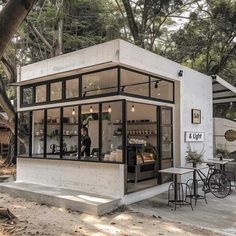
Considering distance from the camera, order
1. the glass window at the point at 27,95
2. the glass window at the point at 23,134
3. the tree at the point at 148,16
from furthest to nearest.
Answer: the tree at the point at 148,16 < the glass window at the point at 23,134 < the glass window at the point at 27,95

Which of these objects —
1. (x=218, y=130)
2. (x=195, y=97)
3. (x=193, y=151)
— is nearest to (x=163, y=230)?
(x=193, y=151)

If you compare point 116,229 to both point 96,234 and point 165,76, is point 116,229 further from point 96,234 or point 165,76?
point 165,76

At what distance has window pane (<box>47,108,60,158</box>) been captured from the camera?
29.1ft

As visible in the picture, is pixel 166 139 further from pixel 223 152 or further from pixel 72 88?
pixel 223 152

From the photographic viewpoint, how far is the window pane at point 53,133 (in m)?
8.86

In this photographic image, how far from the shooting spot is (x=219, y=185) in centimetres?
815

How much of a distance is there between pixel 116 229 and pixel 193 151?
4.57 meters

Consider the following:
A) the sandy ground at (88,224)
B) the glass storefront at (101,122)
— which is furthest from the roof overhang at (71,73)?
the sandy ground at (88,224)

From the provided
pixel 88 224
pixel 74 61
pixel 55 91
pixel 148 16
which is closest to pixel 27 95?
pixel 55 91

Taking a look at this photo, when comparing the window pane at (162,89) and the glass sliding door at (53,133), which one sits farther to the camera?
the glass sliding door at (53,133)

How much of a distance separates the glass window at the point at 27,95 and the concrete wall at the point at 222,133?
289 inches

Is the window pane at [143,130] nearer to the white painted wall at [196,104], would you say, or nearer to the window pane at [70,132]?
Answer: the white painted wall at [196,104]

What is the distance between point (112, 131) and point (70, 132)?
1231 mm

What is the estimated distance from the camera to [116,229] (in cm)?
562
